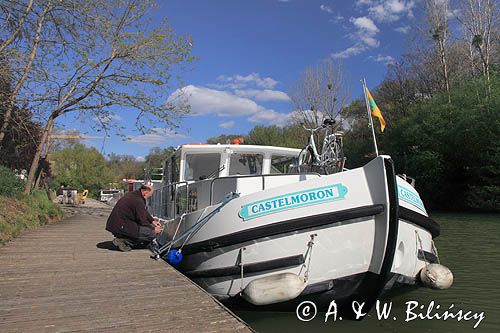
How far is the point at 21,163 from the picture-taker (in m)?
24.5

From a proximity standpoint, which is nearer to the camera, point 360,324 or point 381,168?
point 381,168

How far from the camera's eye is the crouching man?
6.89 meters

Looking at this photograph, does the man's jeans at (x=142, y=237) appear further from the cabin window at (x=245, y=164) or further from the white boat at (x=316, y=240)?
the white boat at (x=316, y=240)

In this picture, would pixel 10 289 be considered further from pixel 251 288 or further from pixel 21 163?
pixel 21 163

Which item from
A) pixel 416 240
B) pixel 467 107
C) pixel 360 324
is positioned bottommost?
pixel 360 324

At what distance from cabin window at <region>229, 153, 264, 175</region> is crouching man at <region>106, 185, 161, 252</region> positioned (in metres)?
1.63

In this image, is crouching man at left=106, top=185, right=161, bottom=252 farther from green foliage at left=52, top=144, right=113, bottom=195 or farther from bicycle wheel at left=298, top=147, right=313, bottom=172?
green foliage at left=52, top=144, right=113, bottom=195

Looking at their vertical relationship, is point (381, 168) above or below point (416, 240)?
above

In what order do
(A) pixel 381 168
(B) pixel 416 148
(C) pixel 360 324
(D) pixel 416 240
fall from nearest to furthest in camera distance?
(A) pixel 381 168
(C) pixel 360 324
(D) pixel 416 240
(B) pixel 416 148

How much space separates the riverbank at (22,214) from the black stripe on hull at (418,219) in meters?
7.57

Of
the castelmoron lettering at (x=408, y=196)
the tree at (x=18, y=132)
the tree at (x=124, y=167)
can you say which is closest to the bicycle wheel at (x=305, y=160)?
the castelmoron lettering at (x=408, y=196)

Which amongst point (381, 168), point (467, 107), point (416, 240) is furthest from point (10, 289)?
point (467, 107)

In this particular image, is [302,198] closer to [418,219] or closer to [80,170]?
[418,219]

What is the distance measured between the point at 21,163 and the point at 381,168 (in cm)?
2539
